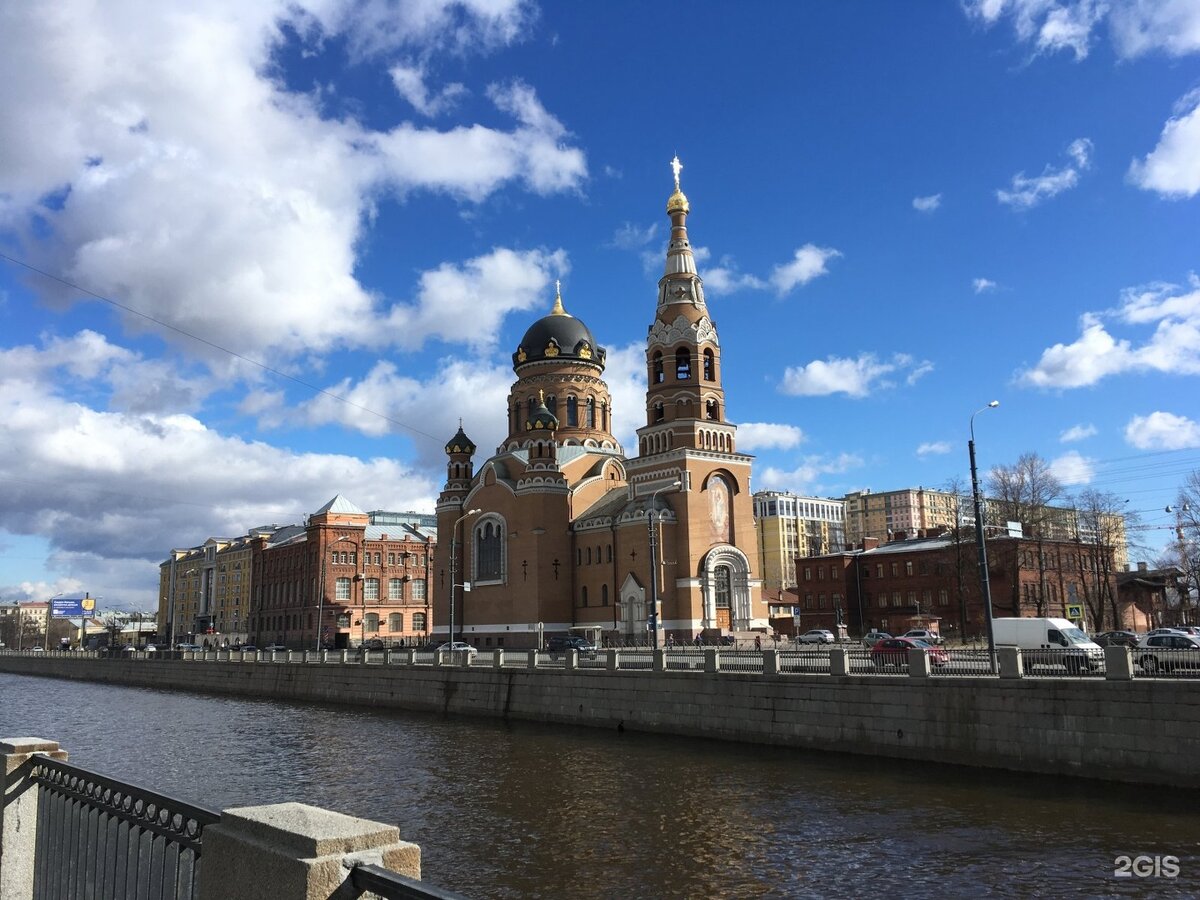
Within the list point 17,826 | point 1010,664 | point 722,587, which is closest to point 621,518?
point 722,587

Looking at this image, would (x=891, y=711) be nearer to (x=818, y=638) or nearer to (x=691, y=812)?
(x=691, y=812)

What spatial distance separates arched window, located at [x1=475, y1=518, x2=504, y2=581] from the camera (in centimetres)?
7081

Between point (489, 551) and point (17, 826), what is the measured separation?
65.6 meters

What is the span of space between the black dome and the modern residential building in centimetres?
8515

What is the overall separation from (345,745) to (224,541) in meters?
103

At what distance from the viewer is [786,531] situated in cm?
16388

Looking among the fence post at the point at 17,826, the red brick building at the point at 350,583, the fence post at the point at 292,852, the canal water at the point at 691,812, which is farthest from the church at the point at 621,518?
the fence post at the point at 292,852

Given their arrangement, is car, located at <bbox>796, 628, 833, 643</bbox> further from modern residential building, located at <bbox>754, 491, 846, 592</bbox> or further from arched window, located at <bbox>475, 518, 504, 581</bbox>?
modern residential building, located at <bbox>754, 491, 846, 592</bbox>

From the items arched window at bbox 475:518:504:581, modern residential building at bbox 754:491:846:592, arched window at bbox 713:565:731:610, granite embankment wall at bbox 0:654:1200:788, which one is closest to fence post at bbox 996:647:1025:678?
granite embankment wall at bbox 0:654:1200:788

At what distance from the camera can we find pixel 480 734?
33594mm

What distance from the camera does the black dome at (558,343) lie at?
79438 mm

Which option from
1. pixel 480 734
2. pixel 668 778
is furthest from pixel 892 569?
pixel 668 778

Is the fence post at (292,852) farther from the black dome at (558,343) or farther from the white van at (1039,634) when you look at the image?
the black dome at (558,343)

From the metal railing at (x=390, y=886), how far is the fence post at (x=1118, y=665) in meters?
20.8
